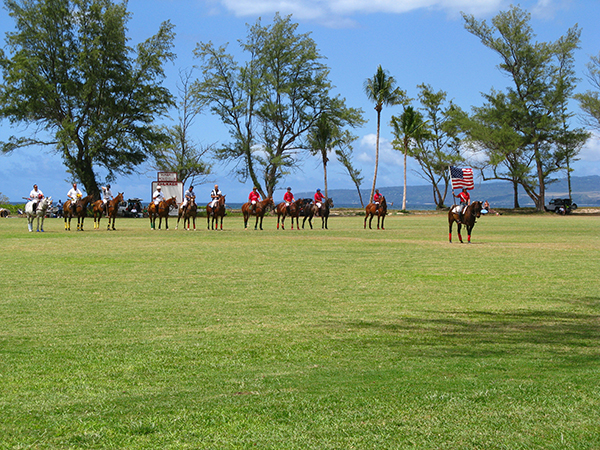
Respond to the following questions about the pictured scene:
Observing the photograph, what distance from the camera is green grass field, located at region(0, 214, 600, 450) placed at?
458 centimetres

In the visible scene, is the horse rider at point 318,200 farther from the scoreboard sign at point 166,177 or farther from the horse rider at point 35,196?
the scoreboard sign at point 166,177

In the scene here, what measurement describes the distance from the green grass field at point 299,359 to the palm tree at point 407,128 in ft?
203

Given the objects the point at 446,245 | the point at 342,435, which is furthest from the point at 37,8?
the point at 342,435

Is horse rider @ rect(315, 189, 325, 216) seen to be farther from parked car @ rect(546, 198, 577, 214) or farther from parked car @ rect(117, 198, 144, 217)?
parked car @ rect(546, 198, 577, 214)

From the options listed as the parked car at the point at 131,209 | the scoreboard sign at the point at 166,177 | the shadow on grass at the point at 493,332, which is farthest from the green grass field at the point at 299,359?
the parked car at the point at 131,209

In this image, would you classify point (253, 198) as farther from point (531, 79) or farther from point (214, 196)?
point (531, 79)

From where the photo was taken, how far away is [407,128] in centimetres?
7562

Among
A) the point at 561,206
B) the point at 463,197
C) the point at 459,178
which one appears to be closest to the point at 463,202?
the point at 463,197

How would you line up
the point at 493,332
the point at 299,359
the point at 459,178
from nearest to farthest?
the point at 299,359
the point at 493,332
the point at 459,178

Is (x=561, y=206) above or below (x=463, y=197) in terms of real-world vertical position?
below

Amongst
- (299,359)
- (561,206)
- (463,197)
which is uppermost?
(463,197)

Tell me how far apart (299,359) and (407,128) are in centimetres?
7109

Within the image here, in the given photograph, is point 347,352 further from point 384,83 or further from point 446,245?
point 384,83

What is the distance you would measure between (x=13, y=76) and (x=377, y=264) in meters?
48.3
